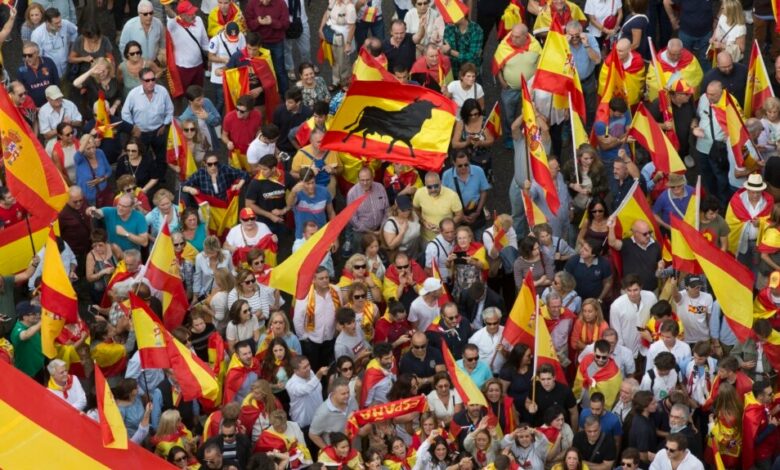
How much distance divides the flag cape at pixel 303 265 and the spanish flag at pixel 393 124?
170 cm

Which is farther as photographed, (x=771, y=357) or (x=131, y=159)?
(x=131, y=159)

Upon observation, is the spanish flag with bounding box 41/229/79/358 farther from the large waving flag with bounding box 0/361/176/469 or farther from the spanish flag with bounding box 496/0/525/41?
the spanish flag with bounding box 496/0/525/41

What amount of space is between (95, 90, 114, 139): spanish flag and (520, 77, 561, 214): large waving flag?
15.3 ft

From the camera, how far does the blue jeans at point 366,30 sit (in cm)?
2852

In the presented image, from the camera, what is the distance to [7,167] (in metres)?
23.7

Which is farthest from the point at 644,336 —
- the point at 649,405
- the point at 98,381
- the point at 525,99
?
the point at 98,381

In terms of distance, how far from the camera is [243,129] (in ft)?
87.2

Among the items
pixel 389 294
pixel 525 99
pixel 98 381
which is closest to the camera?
pixel 98 381

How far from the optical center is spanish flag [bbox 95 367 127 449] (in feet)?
68.2

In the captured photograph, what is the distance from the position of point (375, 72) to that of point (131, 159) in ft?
9.40

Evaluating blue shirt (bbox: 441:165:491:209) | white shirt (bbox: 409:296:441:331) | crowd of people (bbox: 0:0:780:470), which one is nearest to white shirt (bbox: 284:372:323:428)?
crowd of people (bbox: 0:0:780:470)

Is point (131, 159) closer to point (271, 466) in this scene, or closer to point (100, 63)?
point (100, 63)

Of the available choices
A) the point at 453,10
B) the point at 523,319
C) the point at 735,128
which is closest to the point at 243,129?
the point at 453,10

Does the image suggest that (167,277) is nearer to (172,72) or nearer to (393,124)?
(393,124)
